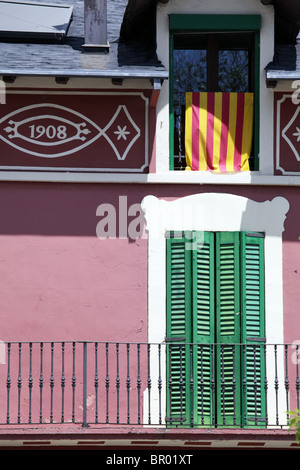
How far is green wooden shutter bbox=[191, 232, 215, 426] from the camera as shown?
55.2 ft

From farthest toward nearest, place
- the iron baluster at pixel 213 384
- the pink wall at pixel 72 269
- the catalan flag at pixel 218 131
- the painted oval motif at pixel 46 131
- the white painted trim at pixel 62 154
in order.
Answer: the catalan flag at pixel 218 131 → the painted oval motif at pixel 46 131 → the white painted trim at pixel 62 154 → the pink wall at pixel 72 269 → the iron baluster at pixel 213 384

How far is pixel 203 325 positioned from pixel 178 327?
316mm

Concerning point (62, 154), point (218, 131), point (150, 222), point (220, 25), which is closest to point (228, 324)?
point (150, 222)

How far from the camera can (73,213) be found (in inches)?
679

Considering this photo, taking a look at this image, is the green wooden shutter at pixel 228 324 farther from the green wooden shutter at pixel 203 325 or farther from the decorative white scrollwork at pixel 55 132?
the decorative white scrollwork at pixel 55 132

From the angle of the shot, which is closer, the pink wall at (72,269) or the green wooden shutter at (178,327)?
the green wooden shutter at (178,327)

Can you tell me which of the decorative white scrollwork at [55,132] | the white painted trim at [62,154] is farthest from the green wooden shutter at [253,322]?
the decorative white scrollwork at [55,132]

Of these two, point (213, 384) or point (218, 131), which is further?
point (218, 131)

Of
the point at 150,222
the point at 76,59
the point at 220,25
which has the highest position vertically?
the point at 220,25

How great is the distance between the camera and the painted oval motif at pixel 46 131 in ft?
56.7

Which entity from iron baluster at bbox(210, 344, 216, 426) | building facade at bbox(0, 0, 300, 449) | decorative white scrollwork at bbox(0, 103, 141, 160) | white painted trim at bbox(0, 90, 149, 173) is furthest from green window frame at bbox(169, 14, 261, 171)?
iron baluster at bbox(210, 344, 216, 426)

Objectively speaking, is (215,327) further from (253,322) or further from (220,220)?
(220,220)

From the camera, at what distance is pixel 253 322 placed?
56.1 feet

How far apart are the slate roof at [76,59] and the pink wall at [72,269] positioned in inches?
57.3
